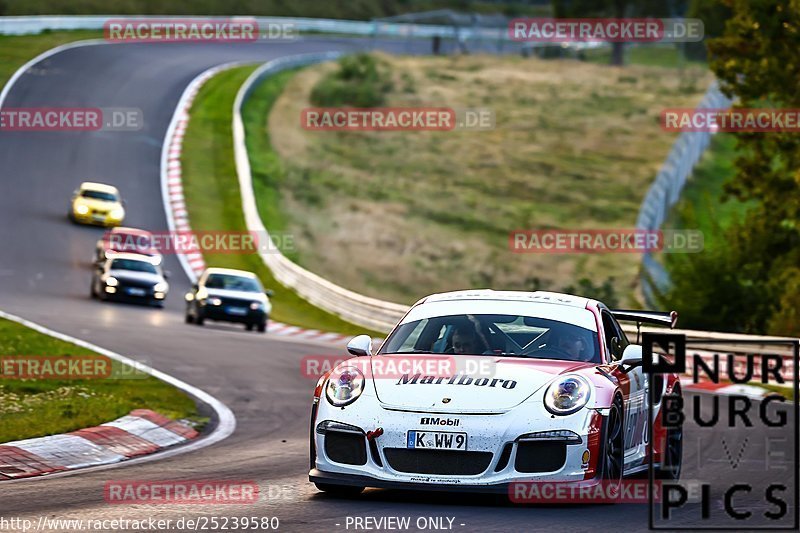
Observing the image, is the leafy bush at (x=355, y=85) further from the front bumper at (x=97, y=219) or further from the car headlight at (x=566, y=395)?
the car headlight at (x=566, y=395)

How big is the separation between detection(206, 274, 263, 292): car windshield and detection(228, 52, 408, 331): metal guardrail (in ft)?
9.15

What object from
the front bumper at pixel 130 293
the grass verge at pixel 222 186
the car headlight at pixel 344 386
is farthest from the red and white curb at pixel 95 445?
the grass verge at pixel 222 186

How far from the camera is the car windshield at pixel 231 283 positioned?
2912cm

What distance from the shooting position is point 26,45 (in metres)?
56.6

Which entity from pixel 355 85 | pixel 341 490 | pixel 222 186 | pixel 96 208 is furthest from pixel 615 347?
pixel 355 85

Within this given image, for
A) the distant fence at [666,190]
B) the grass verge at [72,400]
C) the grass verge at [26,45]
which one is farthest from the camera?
the grass verge at [26,45]

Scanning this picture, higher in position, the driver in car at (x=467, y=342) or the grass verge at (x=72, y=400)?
the driver in car at (x=467, y=342)

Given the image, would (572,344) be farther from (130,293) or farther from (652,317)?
(130,293)

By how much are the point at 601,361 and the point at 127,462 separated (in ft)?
13.4

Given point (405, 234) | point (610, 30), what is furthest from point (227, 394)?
point (610, 30)

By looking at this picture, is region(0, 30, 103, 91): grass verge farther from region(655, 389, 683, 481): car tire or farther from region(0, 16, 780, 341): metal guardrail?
region(655, 389, 683, 481): car tire

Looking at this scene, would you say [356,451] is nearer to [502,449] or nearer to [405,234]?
[502,449]

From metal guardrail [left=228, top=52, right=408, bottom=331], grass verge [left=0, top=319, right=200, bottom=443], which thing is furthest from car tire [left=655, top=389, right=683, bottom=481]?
metal guardrail [left=228, top=52, right=408, bottom=331]

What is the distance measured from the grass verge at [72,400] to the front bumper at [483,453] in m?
4.33
